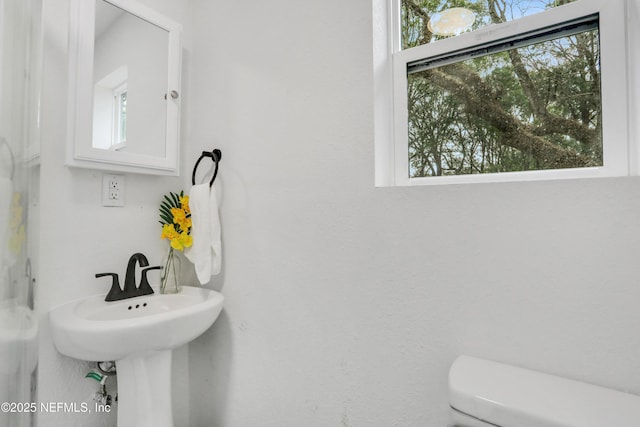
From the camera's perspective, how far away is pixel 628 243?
606 mm

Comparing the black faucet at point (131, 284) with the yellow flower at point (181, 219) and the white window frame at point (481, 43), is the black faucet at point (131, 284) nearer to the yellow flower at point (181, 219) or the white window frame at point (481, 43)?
the yellow flower at point (181, 219)

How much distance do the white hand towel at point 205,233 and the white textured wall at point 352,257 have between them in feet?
0.19

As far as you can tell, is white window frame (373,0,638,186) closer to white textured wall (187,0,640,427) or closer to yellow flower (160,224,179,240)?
white textured wall (187,0,640,427)

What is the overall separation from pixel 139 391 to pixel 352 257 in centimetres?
84

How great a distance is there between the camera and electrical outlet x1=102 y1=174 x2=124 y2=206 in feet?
3.67

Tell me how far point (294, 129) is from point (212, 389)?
43.7 inches

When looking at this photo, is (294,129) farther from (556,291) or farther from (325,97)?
(556,291)

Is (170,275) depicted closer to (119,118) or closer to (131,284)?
(131,284)

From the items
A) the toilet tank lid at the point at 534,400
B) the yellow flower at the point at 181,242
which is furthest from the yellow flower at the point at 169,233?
the toilet tank lid at the point at 534,400

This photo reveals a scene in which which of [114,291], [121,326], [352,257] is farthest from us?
[114,291]

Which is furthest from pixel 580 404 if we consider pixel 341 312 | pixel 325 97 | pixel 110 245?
pixel 110 245

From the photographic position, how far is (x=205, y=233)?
116 centimetres

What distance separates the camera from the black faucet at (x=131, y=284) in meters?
1.07

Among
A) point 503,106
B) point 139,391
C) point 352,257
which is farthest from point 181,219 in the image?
point 503,106
